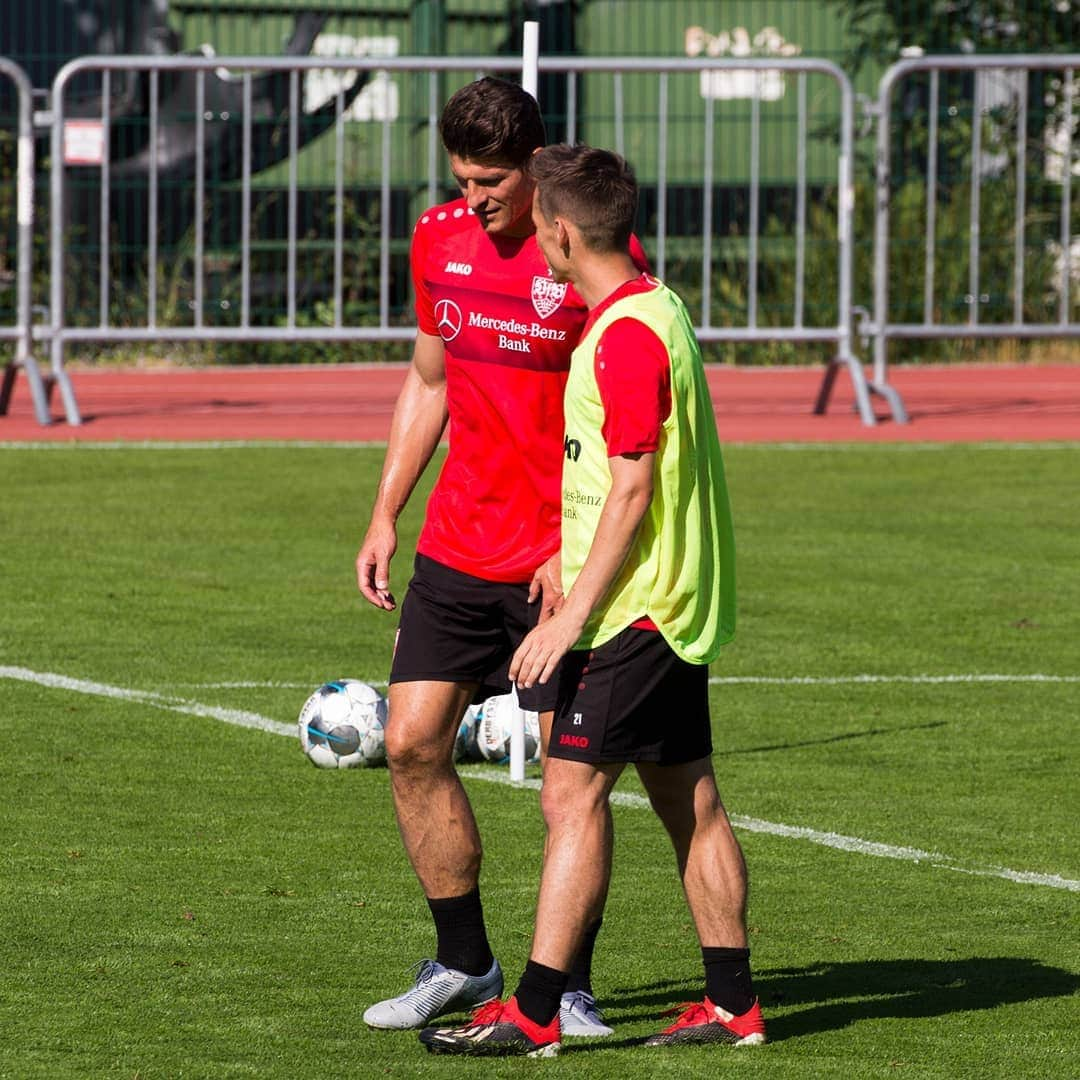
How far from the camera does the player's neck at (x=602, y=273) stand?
16.3 ft

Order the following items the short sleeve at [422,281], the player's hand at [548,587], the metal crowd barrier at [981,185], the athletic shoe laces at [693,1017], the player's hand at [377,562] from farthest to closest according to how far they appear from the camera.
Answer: the metal crowd barrier at [981,185], the player's hand at [377,562], the short sleeve at [422,281], the player's hand at [548,587], the athletic shoe laces at [693,1017]

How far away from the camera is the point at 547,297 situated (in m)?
5.48

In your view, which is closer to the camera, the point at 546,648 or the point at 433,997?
the point at 546,648

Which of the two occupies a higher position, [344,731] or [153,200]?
[153,200]

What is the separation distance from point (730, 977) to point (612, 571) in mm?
911

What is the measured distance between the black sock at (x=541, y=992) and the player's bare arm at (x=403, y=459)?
111cm

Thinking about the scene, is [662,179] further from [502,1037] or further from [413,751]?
[502,1037]

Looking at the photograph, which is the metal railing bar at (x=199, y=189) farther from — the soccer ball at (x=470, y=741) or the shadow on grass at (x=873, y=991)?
the shadow on grass at (x=873, y=991)

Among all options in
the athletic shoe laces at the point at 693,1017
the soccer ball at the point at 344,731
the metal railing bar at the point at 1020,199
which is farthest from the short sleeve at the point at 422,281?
the metal railing bar at the point at 1020,199

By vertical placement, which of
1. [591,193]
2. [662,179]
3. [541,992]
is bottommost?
[541,992]

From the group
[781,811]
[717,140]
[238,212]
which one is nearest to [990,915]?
[781,811]

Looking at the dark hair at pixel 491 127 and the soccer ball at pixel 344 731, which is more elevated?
the dark hair at pixel 491 127

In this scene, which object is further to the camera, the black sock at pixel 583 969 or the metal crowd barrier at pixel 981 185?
the metal crowd barrier at pixel 981 185

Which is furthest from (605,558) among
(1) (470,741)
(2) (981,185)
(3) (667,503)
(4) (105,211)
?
(2) (981,185)
